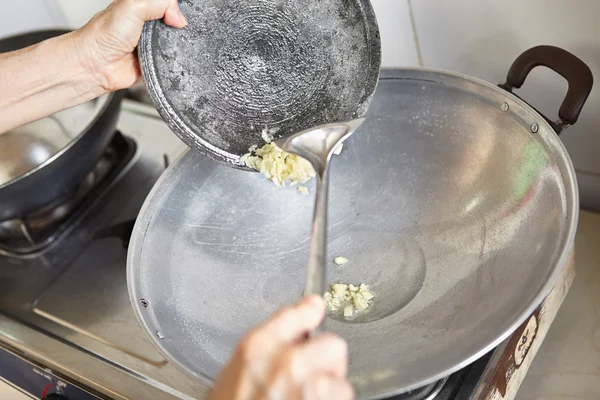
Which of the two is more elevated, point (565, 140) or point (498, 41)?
point (498, 41)

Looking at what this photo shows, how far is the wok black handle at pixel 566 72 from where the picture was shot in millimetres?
782

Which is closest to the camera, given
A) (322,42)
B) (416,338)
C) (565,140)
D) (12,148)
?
(416,338)

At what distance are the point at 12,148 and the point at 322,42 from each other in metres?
0.59

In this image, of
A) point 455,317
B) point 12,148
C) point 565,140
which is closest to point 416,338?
point 455,317

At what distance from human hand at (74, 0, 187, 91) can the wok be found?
0.10m

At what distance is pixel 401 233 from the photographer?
2.85 ft

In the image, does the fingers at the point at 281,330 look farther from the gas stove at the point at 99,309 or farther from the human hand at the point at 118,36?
the human hand at the point at 118,36

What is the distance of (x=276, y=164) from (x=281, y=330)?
41cm

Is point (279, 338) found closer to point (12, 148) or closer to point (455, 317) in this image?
point (455, 317)

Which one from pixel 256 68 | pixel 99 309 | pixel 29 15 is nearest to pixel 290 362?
pixel 256 68

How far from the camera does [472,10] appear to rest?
0.90 metres

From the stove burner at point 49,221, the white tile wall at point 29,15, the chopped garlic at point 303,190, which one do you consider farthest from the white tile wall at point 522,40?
the white tile wall at point 29,15

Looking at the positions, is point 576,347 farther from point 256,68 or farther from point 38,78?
point 38,78

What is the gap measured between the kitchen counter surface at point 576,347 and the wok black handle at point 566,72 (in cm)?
24
